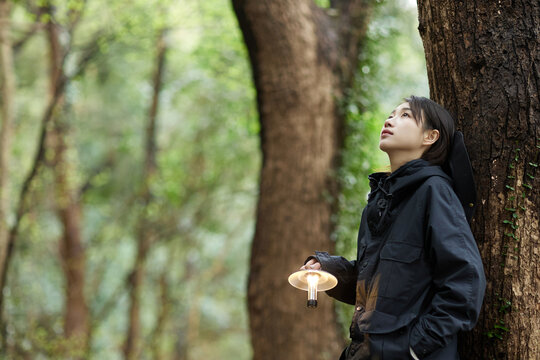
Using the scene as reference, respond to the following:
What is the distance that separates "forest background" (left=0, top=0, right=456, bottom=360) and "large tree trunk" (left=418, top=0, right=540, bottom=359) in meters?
4.02

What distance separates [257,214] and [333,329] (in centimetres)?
126

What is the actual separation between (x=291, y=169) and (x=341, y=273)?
335 cm

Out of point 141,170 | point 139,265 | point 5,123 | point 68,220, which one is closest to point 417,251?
point 5,123

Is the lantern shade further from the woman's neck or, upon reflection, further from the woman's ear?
the woman's ear

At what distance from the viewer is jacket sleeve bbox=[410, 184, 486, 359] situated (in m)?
1.94

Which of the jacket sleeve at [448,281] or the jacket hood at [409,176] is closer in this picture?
the jacket sleeve at [448,281]

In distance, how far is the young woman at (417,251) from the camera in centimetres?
196

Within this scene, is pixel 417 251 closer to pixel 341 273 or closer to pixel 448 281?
pixel 448 281

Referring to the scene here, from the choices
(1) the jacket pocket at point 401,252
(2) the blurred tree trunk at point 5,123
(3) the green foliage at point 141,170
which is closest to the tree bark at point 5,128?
(2) the blurred tree trunk at point 5,123

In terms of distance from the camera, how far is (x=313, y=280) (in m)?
2.29

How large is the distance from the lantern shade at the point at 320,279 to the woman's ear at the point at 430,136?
1.98 ft

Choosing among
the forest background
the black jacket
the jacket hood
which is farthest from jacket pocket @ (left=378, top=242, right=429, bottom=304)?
the forest background

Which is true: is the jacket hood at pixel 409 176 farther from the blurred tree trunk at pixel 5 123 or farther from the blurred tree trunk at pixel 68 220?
the blurred tree trunk at pixel 68 220

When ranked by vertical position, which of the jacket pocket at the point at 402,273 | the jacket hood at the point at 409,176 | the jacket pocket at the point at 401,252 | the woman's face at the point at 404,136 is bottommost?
the jacket pocket at the point at 402,273
